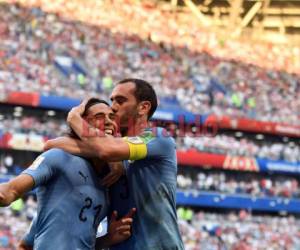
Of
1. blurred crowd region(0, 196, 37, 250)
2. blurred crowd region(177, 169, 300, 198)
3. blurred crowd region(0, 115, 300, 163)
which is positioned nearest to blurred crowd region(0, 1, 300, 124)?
blurred crowd region(0, 115, 300, 163)

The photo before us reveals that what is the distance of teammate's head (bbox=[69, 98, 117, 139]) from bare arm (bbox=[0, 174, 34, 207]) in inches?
24.0

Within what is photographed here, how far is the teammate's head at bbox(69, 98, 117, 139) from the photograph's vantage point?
4012mm

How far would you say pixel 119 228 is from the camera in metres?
4.16

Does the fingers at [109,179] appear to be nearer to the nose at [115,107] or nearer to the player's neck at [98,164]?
the player's neck at [98,164]

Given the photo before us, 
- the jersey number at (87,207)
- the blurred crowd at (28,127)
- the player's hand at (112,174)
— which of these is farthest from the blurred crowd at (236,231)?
the jersey number at (87,207)

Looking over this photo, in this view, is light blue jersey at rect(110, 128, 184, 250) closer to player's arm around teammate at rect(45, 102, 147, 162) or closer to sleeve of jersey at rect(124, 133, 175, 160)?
sleeve of jersey at rect(124, 133, 175, 160)

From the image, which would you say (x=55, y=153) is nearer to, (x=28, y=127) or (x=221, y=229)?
(x=28, y=127)

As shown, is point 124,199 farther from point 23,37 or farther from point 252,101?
point 252,101

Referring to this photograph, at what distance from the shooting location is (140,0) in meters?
41.0

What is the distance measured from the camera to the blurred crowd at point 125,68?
29484 millimetres

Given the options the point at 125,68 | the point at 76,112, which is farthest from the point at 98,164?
the point at 125,68

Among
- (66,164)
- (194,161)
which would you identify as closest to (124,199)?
(66,164)

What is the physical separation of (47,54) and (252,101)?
13.2m

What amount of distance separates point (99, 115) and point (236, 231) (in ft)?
87.4
